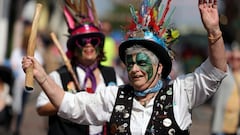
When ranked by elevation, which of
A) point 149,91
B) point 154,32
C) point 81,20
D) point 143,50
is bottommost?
point 149,91

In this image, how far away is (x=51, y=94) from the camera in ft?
15.5

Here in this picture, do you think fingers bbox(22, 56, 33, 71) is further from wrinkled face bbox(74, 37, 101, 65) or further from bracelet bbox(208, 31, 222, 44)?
wrinkled face bbox(74, 37, 101, 65)

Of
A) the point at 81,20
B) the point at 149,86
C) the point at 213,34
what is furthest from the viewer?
the point at 81,20

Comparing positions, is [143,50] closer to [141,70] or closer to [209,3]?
[141,70]

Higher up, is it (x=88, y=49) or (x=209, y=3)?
(x=209, y=3)

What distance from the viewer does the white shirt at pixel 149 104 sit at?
178 inches

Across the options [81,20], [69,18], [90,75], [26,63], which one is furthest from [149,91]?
[69,18]

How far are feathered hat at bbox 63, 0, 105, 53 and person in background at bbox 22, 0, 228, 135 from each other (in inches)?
48.2

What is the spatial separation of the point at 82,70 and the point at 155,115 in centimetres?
163

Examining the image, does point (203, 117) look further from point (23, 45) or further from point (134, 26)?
point (134, 26)

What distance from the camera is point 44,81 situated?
15.5ft

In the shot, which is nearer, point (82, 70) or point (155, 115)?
point (155, 115)

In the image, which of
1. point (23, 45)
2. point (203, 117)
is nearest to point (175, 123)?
point (23, 45)

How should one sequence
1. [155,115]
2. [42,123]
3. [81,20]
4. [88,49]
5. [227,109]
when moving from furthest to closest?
[42,123], [227,109], [81,20], [88,49], [155,115]
